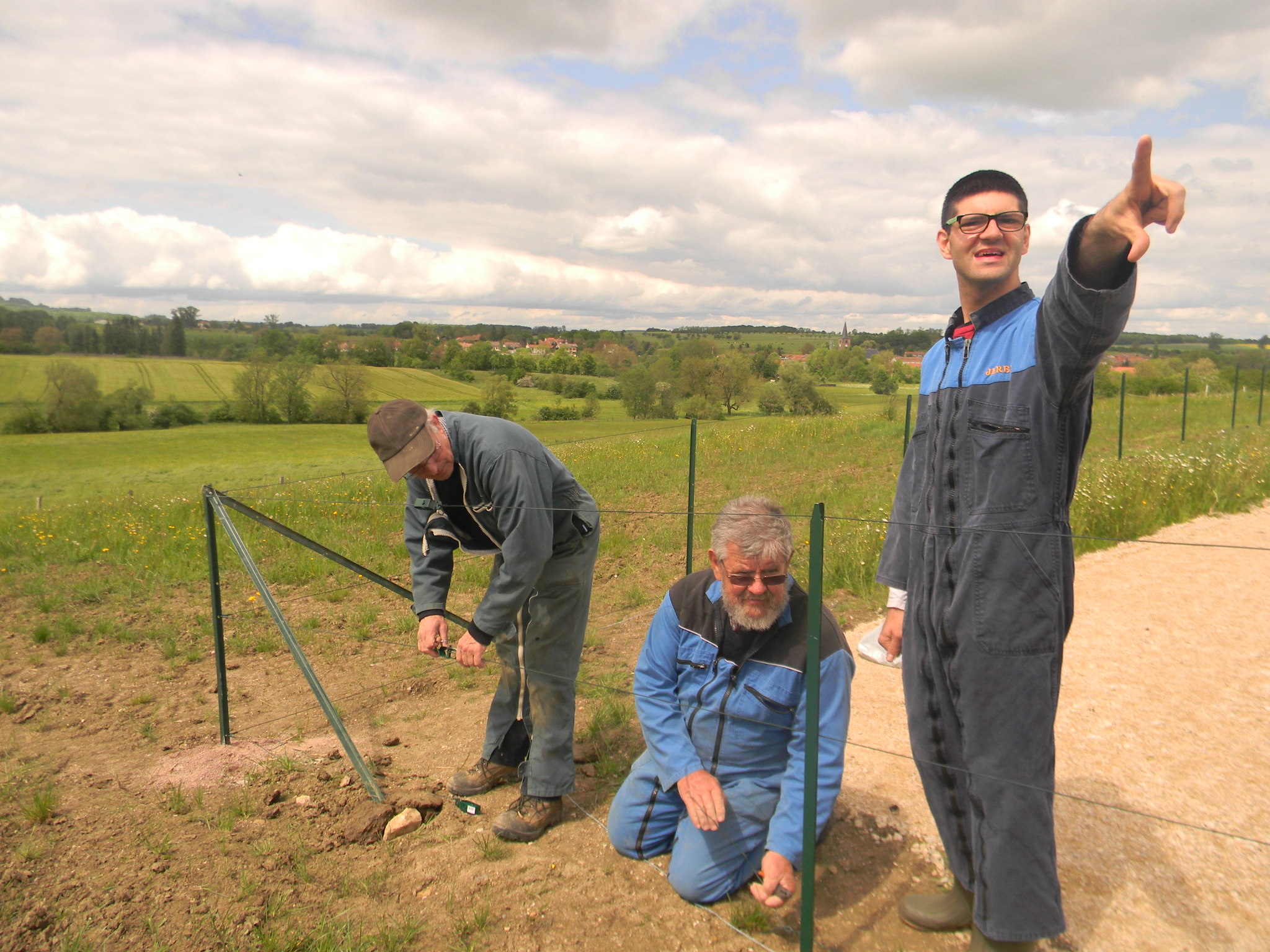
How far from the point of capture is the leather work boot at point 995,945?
6.84ft

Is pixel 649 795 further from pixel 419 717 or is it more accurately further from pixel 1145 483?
pixel 1145 483

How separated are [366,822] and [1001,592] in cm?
265

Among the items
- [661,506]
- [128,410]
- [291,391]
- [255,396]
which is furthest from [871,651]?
[128,410]

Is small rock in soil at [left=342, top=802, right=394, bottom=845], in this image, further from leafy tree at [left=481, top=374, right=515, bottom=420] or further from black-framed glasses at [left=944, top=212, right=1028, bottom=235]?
leafy tree at [left=481, top=374, right=515, bottom=420]

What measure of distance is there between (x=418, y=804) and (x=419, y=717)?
116cm

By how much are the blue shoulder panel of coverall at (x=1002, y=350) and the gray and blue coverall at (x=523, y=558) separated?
157 cm

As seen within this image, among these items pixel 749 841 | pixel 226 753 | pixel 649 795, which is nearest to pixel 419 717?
pixel 226 753

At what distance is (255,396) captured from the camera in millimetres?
58719

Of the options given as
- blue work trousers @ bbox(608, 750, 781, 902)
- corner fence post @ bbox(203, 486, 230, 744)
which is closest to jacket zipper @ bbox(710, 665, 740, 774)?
blue work trousers @ bbox(608, 750, 781, 902)

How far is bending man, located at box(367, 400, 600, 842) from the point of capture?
2922mm

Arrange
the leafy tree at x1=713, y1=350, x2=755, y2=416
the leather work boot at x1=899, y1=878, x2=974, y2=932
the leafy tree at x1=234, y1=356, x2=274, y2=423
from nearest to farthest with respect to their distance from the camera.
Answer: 1. the leather work boot at x1=899, y1=878, x2=974, y2=932
2. the leafy tree at x1=713, y1=350, x2=755, y2=416
3. the leafy tree at x1=234, y1=356, x2=274, y2=423

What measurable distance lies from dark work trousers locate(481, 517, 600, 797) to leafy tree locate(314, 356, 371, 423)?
5604 cm

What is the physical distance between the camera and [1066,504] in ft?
6.66

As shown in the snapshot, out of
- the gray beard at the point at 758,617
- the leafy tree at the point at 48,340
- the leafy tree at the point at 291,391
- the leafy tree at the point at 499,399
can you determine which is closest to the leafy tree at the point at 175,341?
the leafy tree at the point at 48,340
